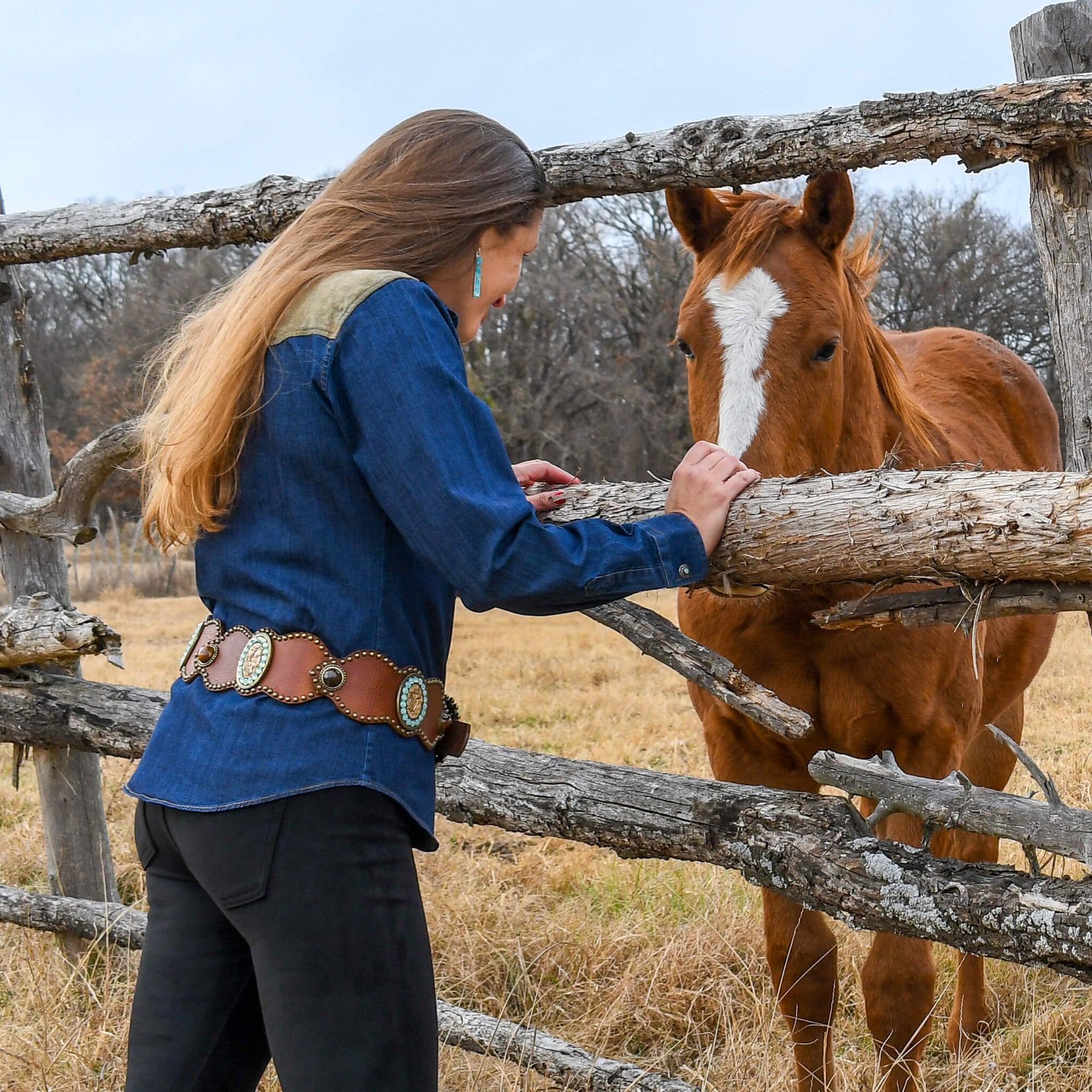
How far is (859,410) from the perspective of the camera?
111 inches

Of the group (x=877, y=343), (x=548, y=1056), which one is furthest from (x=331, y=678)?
(x=877, y=343)

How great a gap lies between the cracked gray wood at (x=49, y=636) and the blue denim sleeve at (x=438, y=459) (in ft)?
6.75

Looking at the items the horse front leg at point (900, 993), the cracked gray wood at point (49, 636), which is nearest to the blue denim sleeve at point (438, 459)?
the horse front leg at point (900, 993)

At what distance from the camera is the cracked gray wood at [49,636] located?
3.19 metres

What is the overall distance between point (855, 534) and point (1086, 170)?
39.9 inches

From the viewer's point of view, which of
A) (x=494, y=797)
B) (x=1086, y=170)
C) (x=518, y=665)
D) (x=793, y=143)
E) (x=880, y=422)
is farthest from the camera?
(x=518, y=665)

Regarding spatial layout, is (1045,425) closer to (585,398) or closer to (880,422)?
(880,422)

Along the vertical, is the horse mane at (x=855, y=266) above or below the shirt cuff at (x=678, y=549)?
above

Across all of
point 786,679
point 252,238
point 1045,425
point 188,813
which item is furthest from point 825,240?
point 1045,425

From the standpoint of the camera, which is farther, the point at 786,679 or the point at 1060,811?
the point at 786,679

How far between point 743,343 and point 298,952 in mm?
1636

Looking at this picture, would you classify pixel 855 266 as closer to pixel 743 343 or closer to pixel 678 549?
pixel 743 343

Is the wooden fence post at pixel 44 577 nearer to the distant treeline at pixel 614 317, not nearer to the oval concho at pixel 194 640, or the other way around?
the oval concho at pixel 194 640

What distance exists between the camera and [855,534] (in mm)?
1760
